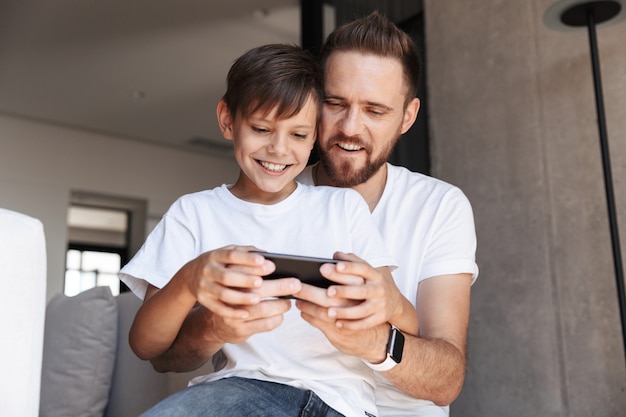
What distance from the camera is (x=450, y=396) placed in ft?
4.61

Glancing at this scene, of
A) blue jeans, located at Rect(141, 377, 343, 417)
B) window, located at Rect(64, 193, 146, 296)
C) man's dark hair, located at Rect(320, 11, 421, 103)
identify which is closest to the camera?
blue jeans, located at Rect(141, 377, 343, 417)

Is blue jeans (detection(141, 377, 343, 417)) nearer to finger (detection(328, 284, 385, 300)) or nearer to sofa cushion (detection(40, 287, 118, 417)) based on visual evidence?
finger (detection(328, 284, 385, 300))

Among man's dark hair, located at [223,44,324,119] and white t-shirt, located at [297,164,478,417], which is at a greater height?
man's dark hair, located at [223,44,324,119]

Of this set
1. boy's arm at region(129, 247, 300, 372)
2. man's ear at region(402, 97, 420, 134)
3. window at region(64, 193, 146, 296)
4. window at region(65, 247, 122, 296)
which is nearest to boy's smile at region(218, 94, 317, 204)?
boy's arm at region(129, 247, 300, 372)

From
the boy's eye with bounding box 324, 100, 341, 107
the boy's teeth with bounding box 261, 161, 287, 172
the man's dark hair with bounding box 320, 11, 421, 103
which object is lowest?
the boy's teeth with bounding box 261, 161, 287, 172

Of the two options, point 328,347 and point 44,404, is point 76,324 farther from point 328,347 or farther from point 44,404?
point 328,347

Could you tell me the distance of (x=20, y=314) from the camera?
1.04 meters

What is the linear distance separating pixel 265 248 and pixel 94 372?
1.04m

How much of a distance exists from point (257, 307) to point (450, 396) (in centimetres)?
57

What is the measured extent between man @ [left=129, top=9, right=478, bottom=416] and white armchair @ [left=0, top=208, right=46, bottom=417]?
281mm

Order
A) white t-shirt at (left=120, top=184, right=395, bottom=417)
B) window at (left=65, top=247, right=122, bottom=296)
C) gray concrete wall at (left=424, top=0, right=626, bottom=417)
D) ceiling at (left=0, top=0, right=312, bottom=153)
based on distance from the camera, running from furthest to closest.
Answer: window at (left=65, top=247, right=122, bottom=296) < ceiling at (left=0, top=0, right=312, bottom=153) < gray concrete wall at (left=424, top=0, right=626, bottom=417) < white t-shirt at (left=120, top=184, right=395, bottom=417)

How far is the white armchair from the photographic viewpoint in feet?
3.38

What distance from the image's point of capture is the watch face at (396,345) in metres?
1.19

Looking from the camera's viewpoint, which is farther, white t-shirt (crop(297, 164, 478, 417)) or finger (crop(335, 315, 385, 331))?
white t-shirt (crop(297, 164, 478, 417))
